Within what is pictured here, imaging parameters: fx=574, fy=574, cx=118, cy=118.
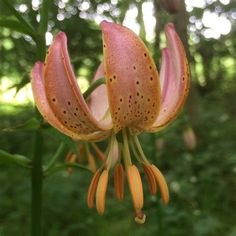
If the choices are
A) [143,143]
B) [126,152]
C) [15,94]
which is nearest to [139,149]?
[126,152]

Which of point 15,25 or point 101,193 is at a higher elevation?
point 15,25

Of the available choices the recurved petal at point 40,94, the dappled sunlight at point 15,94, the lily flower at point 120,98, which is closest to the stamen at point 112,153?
the lily flower at point 120,98

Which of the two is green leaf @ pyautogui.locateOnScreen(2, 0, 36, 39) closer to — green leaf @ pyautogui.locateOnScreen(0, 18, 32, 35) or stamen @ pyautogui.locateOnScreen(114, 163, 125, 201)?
green leaf @ pyautogui.locateOnScreen(0, 18, 32, 35)

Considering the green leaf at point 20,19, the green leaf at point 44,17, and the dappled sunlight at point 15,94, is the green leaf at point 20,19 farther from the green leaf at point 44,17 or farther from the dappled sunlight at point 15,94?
the dappled sunlight at point 15,94

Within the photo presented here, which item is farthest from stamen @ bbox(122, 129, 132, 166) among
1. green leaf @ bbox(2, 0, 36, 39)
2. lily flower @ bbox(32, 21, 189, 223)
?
green leaf @ bbox(2, 0, 36, 39)

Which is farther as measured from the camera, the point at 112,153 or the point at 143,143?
the point at 143,143

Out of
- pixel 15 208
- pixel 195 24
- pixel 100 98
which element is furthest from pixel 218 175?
pixel 100 98

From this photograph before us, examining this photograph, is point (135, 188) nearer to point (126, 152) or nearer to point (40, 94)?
point (126, 152)

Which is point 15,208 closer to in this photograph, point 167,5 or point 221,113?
point 167,5
